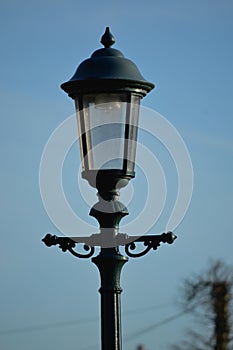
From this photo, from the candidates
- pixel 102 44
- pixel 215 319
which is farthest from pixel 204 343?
pixel 102 44

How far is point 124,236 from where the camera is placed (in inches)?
363

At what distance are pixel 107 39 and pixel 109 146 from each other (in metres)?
0.96

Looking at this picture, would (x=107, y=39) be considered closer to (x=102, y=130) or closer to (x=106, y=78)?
(x=106, y=78)

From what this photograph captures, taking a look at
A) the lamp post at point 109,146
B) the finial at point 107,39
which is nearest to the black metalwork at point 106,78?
the lamp post at point 109,146

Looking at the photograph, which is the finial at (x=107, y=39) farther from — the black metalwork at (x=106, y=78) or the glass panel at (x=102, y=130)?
the glass panel at (x=102, y=130)

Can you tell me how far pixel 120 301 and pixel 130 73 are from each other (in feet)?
5.27

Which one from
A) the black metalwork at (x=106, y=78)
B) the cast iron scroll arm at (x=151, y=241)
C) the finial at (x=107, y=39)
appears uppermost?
the finial at (x=107, y=39)

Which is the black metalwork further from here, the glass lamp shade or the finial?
the finial

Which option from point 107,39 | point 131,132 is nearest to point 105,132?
point 131,132

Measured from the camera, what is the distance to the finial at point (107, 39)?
377 inches

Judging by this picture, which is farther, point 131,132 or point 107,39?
point 107,39

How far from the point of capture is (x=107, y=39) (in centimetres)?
959

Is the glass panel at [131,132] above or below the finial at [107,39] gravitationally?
below

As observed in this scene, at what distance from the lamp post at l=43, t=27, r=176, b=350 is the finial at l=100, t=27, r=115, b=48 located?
0.37 meters
